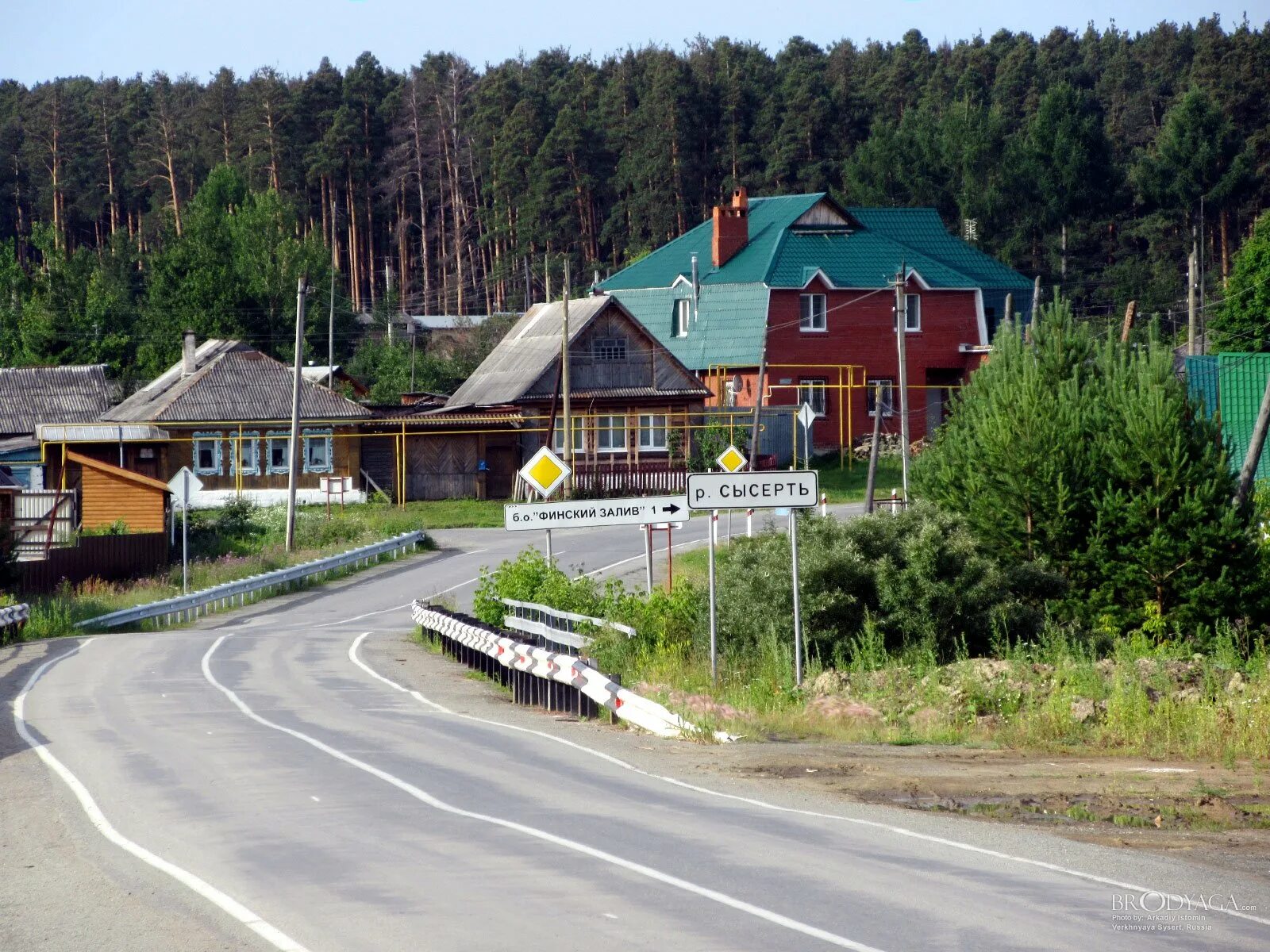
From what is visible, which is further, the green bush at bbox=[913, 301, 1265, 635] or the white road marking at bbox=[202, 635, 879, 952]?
the green bush at bbox=[913, 301, 1265, 635]

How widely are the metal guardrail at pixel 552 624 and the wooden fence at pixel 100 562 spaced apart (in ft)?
61.0

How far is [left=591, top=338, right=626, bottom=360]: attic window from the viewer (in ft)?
182

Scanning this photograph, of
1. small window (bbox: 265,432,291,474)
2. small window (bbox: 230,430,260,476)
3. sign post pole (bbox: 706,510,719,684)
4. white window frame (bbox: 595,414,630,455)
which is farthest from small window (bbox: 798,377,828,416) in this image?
sign post pole (bbox: 706,510,719,684)

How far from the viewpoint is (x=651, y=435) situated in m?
55.8

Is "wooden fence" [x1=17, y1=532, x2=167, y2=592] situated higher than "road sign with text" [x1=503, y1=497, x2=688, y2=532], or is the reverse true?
"road sign with text" [x1=503, y1=497, x2=688, y2=532]

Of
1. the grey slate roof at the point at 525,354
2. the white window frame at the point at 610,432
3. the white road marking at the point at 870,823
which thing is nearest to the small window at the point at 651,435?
the white window frame at the point at 610,432

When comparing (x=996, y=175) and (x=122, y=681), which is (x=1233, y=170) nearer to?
(x=996, y=175)

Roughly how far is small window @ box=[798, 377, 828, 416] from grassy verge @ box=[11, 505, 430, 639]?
17.7m

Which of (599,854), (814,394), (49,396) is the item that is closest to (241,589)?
(599,854)

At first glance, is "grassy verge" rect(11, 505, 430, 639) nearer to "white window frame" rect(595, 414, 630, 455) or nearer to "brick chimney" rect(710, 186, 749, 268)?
"white window frame" rect(595, 414, 630, 455)

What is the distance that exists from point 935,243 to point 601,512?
5016cm

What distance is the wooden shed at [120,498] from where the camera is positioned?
45.0m

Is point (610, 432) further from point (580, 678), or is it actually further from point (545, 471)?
point (580, 678)

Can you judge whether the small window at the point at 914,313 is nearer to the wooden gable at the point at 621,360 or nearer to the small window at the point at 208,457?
the wooden gable at the point at 621,360
